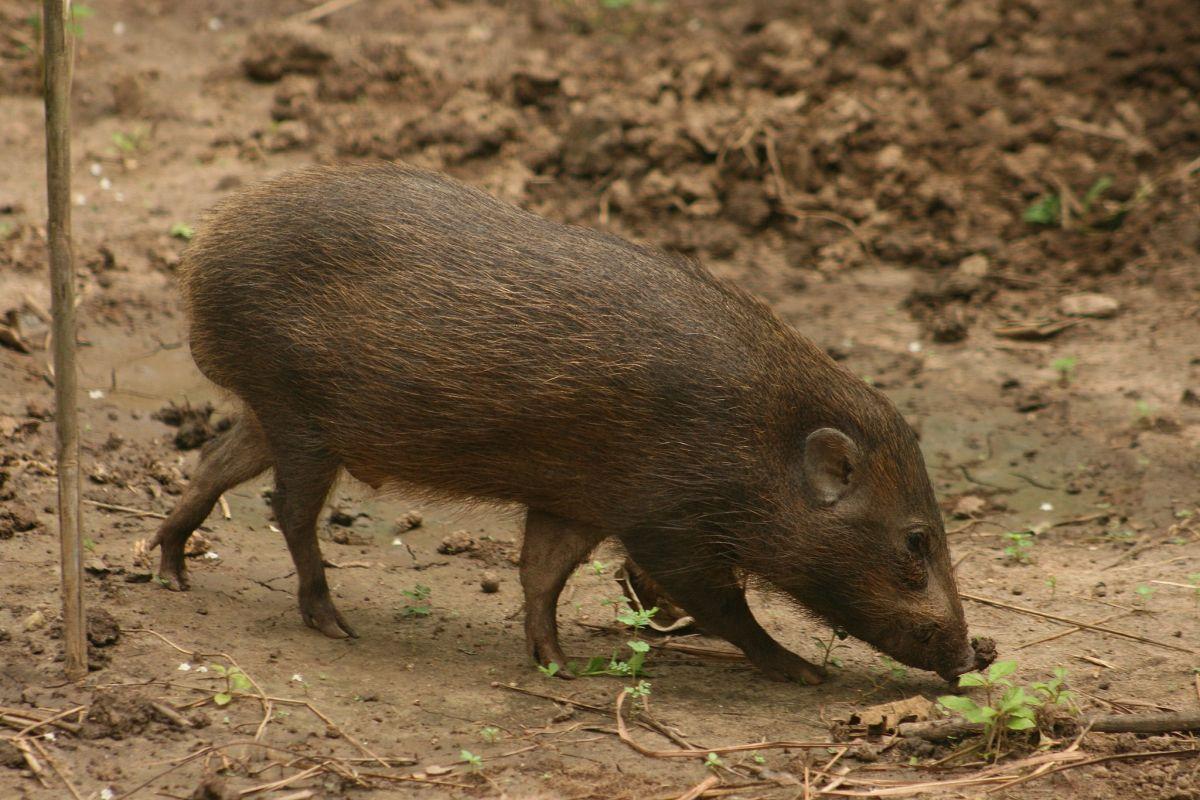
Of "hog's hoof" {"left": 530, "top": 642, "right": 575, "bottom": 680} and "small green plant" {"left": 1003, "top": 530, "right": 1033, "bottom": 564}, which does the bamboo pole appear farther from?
"small green plant" {"left": 1003, "top": 530, "right": 1033, "bottom": 564}

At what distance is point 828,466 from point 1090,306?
3856 millimetres

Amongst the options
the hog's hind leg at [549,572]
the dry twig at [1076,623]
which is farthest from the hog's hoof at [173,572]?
the dry twig at [1076,623]

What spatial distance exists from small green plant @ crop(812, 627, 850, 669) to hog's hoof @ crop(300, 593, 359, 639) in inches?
70.8

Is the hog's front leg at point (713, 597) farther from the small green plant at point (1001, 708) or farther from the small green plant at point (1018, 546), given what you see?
the small green plant at point (1018, 546)

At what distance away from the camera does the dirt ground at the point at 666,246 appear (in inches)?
179

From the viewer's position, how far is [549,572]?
17.5ft

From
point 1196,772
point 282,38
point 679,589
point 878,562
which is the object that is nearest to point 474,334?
point 679,589

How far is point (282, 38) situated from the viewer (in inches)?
397

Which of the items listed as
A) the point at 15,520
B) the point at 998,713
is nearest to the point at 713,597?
the point at 998,713

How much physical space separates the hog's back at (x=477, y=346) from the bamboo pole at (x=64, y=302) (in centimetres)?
92

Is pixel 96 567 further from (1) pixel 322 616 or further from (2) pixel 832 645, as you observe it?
(2) pixel 832 645

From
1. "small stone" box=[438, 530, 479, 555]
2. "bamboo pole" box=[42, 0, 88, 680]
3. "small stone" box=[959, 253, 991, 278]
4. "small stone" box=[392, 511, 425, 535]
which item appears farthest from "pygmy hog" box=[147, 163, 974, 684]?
"small stone" box=[959, 253, 991, 278]

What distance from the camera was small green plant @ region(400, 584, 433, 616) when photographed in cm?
570

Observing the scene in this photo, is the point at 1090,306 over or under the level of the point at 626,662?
over
